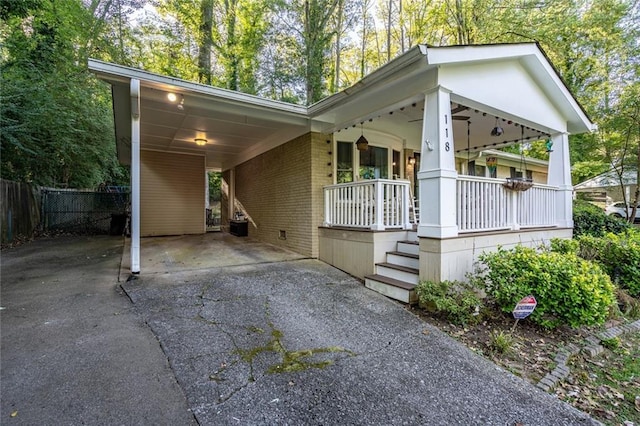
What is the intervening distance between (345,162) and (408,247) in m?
2.82

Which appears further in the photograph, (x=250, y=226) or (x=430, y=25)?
(x=430, y=25)

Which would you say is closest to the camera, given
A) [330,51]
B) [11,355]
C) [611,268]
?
[11,355]

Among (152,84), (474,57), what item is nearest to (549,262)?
(474,57)

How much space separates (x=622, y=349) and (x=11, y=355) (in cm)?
649

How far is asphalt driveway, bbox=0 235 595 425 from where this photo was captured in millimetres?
2092

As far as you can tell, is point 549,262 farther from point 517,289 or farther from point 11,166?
point 11,166

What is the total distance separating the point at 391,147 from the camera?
775 centimetres

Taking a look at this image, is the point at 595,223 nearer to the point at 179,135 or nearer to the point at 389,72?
the point at 389,72

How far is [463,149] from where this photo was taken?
953 cm

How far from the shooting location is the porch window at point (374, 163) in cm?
735

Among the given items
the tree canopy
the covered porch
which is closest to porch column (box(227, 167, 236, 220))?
the tree canopy

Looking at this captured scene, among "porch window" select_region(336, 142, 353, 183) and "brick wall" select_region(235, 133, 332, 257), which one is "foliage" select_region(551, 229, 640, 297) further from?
"brick wall" select_region(235, 133, 332, 257)

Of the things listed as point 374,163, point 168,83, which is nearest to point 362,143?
point 374,163

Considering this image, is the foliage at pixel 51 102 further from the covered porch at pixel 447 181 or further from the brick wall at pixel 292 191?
the covered porch at pixel 447 181
